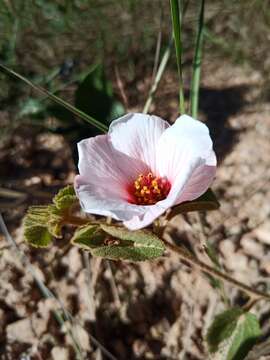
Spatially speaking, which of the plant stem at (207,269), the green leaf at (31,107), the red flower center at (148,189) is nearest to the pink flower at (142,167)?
the red flower center at (148,189)

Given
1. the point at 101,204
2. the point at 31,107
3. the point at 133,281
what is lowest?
the point at 133,281

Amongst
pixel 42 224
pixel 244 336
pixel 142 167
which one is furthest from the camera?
pixel 244 336

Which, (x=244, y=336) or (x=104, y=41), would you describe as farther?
(x=104, y=41)

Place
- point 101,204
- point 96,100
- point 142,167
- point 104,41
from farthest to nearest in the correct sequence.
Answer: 1. point 104,41
2. point 96,100
3. point 142,167
4. point 101,204

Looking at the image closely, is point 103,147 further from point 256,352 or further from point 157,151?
point 256,352

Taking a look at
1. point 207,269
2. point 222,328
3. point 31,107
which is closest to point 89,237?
point 207,269

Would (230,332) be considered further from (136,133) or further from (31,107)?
(31,107)

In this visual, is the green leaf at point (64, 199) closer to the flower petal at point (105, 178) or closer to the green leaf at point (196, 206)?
the flower petal at point (105, 178)

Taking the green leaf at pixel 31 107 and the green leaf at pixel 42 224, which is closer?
the green leaf at pixel 42 224
